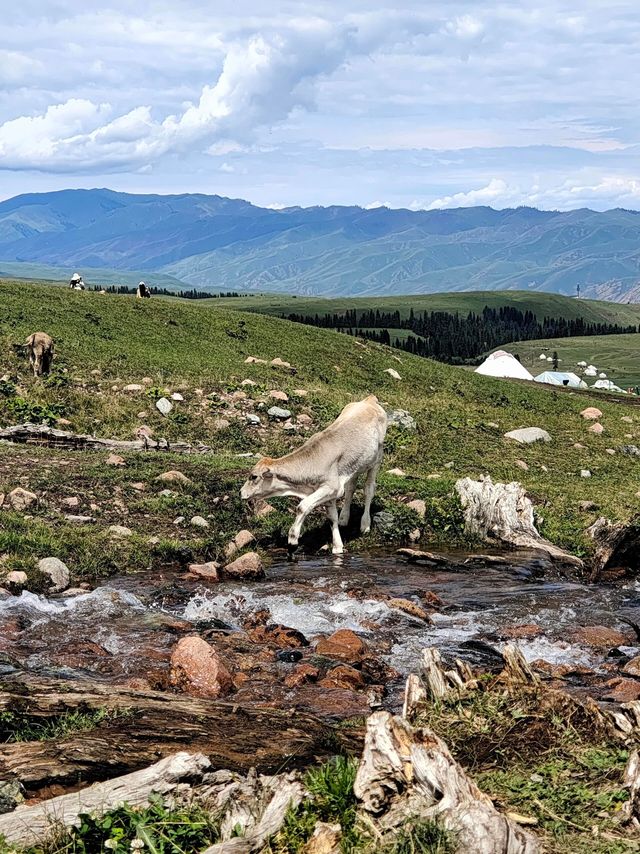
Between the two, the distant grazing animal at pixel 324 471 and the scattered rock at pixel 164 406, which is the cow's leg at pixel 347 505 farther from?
the scattered rock at pixel 164 406

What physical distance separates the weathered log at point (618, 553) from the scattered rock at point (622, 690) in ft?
22.2

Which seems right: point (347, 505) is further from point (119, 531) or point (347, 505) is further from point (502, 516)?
point (119, 531)

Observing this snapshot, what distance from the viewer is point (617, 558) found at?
17.9 meters

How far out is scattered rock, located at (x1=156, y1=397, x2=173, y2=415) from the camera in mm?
30734

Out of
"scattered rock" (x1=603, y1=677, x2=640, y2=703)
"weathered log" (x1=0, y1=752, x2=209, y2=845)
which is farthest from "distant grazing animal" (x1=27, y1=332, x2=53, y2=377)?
"weathered log" (x1=0, y1=752, x2=209, y2=845)

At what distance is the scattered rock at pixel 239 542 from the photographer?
709 inches

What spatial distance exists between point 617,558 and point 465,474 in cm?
867

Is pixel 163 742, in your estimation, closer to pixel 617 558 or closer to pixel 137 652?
pixel 137 652

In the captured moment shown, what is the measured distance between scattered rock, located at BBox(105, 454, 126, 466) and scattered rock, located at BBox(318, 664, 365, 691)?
43.0ft

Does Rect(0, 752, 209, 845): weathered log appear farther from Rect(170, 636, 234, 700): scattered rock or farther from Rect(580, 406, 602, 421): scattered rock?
Rect(580, 406, 602, 421): scattered rock

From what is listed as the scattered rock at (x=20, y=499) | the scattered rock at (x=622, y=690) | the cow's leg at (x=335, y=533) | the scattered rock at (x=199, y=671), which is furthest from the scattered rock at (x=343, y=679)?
the scattered rock at (x=20, y=499)

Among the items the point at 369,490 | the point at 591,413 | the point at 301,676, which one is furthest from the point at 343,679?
the point at 591,413

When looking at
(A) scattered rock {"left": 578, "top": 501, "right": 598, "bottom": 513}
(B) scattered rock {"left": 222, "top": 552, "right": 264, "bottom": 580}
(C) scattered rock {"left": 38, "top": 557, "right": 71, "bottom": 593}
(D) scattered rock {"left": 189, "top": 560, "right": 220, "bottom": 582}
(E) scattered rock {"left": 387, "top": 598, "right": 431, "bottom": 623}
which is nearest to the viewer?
(E) scattered rock {"left": 387, "top": 598, "right": 431, "bottom": 623}

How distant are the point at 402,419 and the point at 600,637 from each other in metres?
19.1
